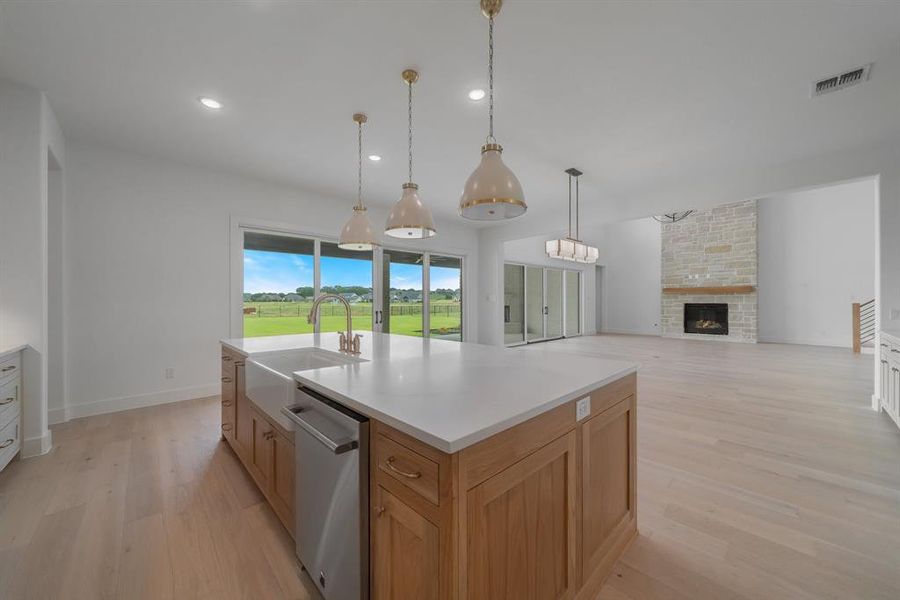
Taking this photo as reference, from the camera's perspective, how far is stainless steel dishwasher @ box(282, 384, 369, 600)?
3.59 ft

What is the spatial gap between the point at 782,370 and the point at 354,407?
6818 mm

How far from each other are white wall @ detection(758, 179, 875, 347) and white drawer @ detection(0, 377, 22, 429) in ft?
37.5

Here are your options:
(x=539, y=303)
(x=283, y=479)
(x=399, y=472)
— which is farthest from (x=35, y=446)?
(x=539, y=303)

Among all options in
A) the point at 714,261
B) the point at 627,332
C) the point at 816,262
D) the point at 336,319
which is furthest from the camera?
the point at 627,332

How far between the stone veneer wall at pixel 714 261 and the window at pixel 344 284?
331 inches

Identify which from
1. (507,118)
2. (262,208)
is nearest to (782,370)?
(507,118)

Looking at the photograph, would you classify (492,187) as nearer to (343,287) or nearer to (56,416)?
(343,287)

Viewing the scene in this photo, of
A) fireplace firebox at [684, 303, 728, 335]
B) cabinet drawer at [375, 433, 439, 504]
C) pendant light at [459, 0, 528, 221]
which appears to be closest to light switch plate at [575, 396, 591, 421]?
cabinet drawer at [375, 433, 439, 504]

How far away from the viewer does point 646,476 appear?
229 centimetres

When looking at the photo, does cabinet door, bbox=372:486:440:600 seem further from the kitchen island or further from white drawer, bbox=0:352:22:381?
white drawer, bbox=0:352:22:381

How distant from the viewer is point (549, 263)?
9102mm

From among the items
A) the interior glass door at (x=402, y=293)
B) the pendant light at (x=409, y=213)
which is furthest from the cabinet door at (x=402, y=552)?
the interior glass door at (x=402, y=293)

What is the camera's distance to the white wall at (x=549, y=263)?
8.03 metres

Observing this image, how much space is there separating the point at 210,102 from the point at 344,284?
2.90m
